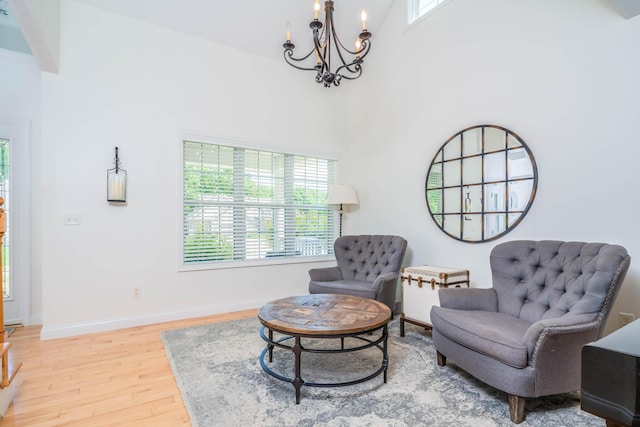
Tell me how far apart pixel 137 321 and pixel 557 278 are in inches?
153

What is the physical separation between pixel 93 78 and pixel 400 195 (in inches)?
142

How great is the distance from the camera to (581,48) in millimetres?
2469

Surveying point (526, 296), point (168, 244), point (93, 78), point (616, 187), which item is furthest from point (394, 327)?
point (93, 78)

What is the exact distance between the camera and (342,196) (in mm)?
4344

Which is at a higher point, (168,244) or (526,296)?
(168,244)

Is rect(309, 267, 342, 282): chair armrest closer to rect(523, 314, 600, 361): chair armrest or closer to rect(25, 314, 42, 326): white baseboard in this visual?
rect(523, 314, 600, 361): chair armrest

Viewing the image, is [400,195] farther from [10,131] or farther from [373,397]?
[10,131]

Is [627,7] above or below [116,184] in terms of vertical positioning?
above

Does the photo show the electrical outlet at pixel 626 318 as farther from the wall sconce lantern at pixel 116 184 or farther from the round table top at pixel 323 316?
the wall sconce lantern at pixel 116 184

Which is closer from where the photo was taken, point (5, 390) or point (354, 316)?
point (5, 390)

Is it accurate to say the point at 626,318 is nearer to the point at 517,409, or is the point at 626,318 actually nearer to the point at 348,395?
the point at 517,409

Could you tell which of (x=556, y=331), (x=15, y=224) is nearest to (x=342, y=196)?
(x=556, y=331)

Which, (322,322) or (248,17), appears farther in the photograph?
(248,17)

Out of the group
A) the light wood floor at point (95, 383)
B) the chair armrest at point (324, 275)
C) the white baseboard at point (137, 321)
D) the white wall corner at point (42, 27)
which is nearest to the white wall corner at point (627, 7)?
the chair armrest at point (324, 275)
